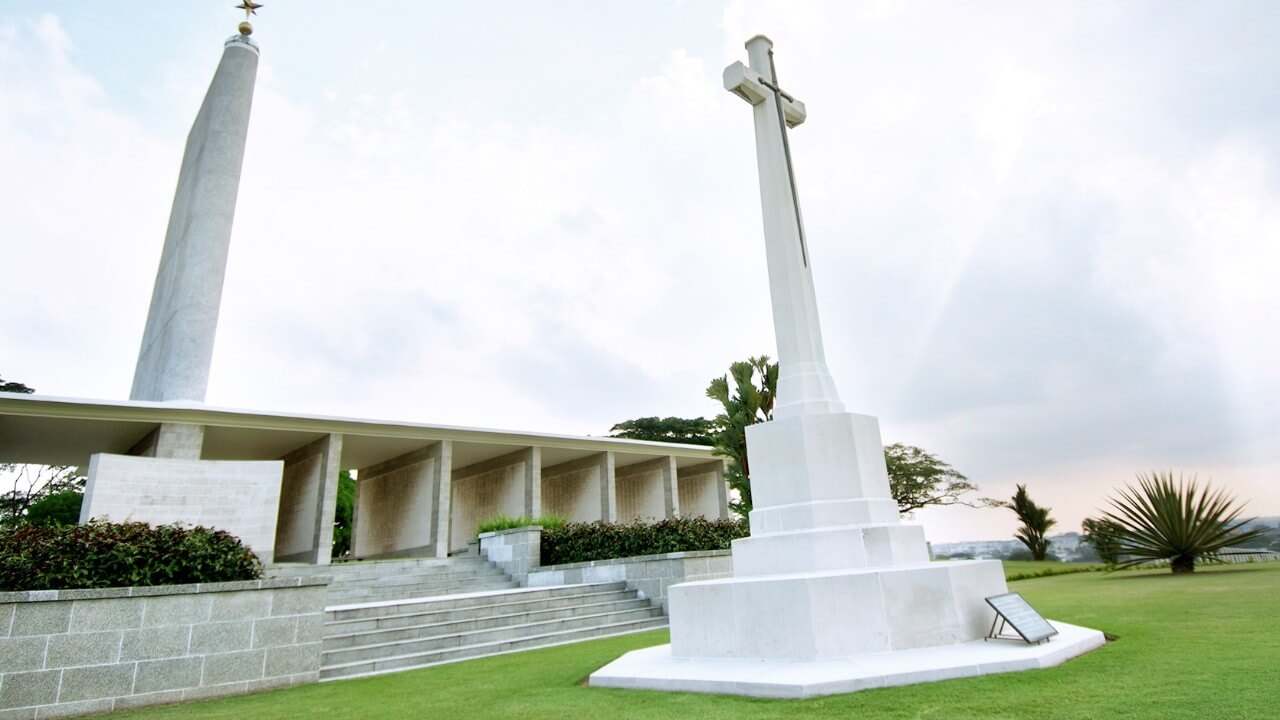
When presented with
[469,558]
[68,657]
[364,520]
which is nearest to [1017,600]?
[68,657]

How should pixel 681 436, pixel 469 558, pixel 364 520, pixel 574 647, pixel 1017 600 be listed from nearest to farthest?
pixel 1017 600 < pixel 574 647 < pixel 469 558 < pixel 364 520 < pixel 681 436

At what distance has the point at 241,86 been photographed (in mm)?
21469

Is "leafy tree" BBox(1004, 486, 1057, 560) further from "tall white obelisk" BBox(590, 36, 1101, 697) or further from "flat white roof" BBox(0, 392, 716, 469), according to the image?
"tall white obelisk" BBox(590, 36, 1101, 697)

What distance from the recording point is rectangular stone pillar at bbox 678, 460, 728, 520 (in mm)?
27516

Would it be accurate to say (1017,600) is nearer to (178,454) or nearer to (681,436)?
(178,454)

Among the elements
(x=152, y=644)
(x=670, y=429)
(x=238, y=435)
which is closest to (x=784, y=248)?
(x=152, y=644)

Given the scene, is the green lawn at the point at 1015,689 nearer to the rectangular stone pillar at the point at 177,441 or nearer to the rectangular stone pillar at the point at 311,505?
the rectangular stone pillar at the point at 311,505

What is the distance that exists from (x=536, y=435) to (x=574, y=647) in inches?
513

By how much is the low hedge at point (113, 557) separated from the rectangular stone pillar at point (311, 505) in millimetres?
10402

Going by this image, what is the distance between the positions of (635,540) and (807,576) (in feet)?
27.2

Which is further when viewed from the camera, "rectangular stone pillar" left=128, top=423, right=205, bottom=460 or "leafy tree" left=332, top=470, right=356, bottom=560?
"leafy tree" left=332, top=470, right=356, bottom=560

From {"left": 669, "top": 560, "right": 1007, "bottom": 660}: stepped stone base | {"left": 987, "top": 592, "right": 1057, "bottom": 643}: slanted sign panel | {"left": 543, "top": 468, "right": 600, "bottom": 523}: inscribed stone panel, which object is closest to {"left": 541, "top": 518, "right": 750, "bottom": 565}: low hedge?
{"left": 669, "top": 560, "right": 1007, "bottom": 660}: stepped stone base

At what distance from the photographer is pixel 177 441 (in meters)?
15.4

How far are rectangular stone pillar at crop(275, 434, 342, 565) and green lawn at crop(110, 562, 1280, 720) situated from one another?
459 inches
